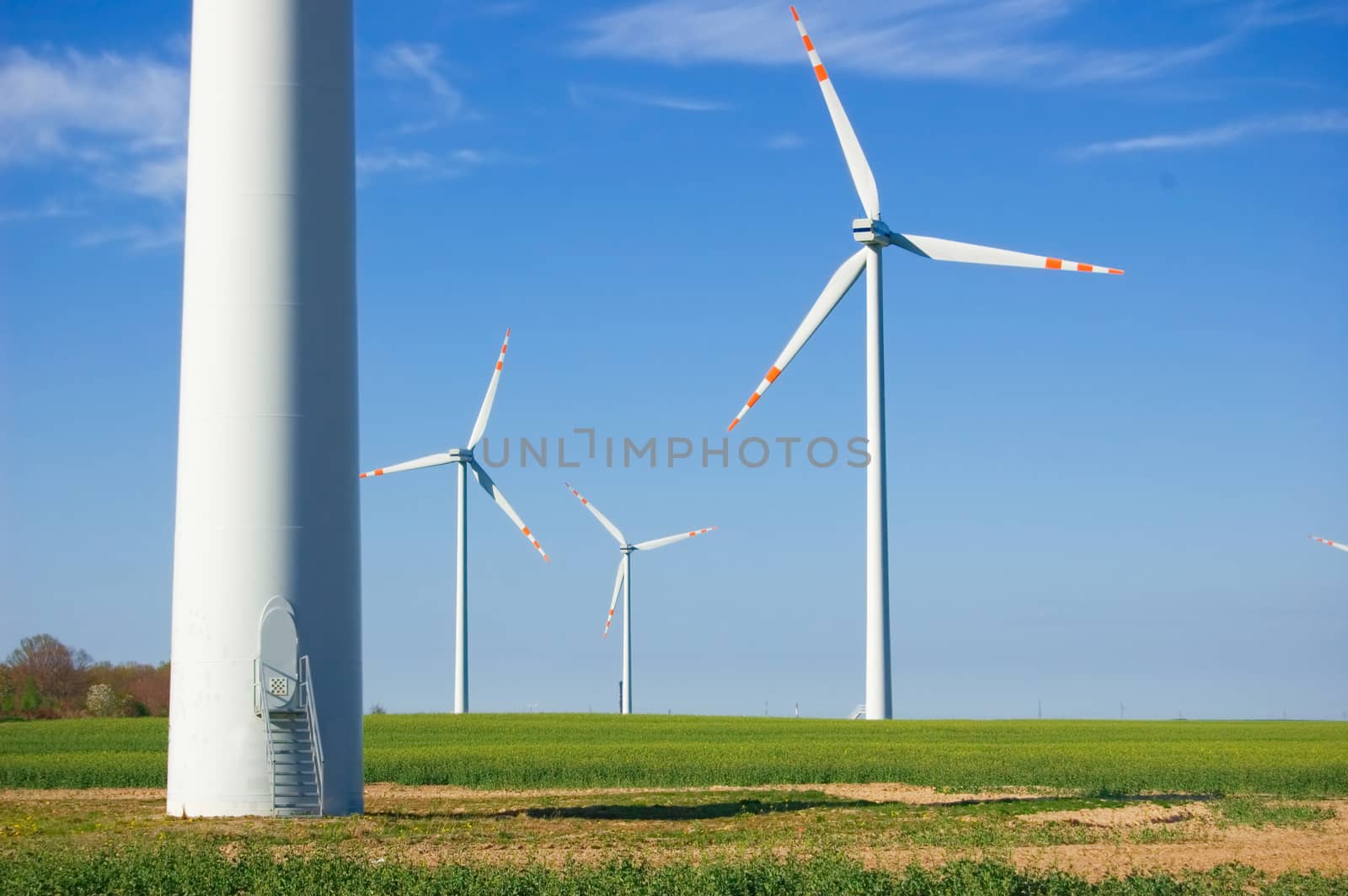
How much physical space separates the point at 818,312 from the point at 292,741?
36352mm

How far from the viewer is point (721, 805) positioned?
38.6 meters

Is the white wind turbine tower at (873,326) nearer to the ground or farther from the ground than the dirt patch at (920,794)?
farther from the ground

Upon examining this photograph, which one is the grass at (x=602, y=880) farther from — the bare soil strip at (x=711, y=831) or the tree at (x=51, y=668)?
the tree at (x=51, y=668)

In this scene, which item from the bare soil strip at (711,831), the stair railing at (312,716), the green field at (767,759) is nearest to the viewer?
the bare soil strip at (711,831)

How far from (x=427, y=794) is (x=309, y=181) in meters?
19.1

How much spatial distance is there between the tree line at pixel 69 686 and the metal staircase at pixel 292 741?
72.5 meters

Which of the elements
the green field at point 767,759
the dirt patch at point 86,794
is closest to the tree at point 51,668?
the green field at point 767,759

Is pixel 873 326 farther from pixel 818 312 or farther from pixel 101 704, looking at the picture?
pixel 101 704

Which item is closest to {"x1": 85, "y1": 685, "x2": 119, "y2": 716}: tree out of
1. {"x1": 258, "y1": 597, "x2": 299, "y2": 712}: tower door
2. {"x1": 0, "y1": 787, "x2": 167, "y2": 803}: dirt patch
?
{"x1": 0, "y1": 787, "x2": 167, "y2": 803}: dirt patch

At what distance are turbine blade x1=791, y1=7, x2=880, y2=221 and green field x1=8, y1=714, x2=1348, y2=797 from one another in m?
22.3

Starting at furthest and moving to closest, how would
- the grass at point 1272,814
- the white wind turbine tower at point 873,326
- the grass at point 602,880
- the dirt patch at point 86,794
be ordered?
the white wind turbine tower at point 873,326, the dirt patch at point 86,794, the grass at point 1272,814, the grass at point 602,880

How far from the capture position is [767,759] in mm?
53938

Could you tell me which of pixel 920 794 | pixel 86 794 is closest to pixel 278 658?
pixel 86 794

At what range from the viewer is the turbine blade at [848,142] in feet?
215
